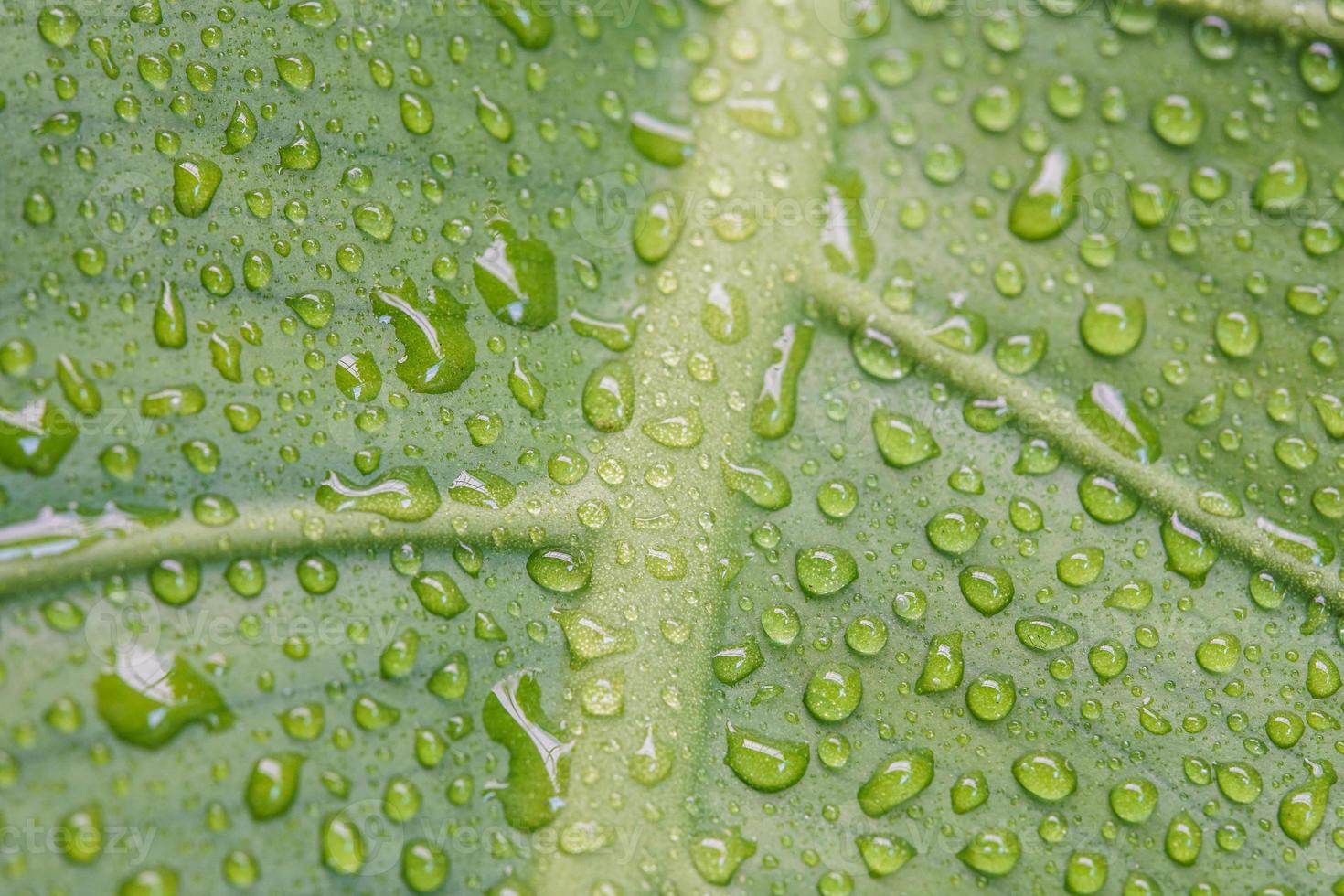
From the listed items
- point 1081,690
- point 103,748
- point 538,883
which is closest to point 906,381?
point 1081,690

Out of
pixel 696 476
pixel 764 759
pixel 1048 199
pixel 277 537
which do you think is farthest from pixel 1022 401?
pixel 277 537

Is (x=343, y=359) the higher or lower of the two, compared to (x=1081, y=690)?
higher

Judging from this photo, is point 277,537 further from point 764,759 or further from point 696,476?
point 764,759

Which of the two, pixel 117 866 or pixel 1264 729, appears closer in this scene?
pixel 117 866

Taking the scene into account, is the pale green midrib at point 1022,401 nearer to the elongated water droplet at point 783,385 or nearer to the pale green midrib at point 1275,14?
the elongated water droplet at point 783,385

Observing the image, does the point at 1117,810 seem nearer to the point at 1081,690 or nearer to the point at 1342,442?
the point at 1081,690

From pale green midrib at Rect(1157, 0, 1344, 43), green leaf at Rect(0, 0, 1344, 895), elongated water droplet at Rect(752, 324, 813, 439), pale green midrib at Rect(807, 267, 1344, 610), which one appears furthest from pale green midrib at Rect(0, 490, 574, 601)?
pale green midrib at Rect(1157, 0, 1344, 43)
